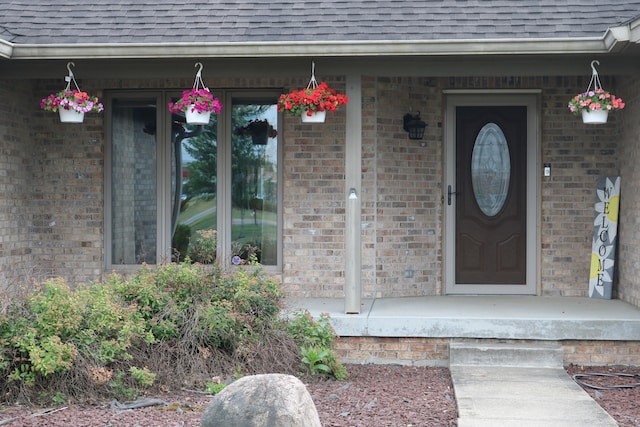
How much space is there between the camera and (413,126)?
8531 mm

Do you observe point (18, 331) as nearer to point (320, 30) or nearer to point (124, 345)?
point (124, 345)

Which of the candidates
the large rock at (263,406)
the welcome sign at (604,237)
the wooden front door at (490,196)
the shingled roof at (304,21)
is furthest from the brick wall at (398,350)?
the large rock at (263,406)

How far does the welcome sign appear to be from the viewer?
8.24 m

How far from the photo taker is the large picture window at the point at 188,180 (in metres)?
8.63

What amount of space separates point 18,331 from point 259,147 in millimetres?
3585

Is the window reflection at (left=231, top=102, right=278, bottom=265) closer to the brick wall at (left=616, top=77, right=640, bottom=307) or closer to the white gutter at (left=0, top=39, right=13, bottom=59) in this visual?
the white gutter at (left=0, top=39, right=13, bottom=59)

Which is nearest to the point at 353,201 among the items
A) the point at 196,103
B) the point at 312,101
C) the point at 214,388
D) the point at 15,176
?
the point at 312,101

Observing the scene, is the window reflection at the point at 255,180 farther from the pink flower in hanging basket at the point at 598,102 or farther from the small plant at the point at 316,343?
the pink flower in hanging basket at the point at 598,102

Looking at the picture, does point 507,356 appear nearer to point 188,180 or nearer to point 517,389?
point 517,389

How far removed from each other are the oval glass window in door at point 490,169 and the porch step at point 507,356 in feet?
7.34

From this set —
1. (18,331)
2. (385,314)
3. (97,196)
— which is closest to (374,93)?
(385,314)

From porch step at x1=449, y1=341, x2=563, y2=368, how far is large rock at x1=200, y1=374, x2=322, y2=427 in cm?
275

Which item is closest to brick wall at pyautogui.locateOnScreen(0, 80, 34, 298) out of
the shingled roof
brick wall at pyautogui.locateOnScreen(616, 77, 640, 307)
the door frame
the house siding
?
the house siding

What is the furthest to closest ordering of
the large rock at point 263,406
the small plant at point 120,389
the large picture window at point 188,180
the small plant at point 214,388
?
1. the large picture window at point 188,180
2. the small plant at point 214,388
3. the small plant at point 120,389
4. the large rock at point 263,406
